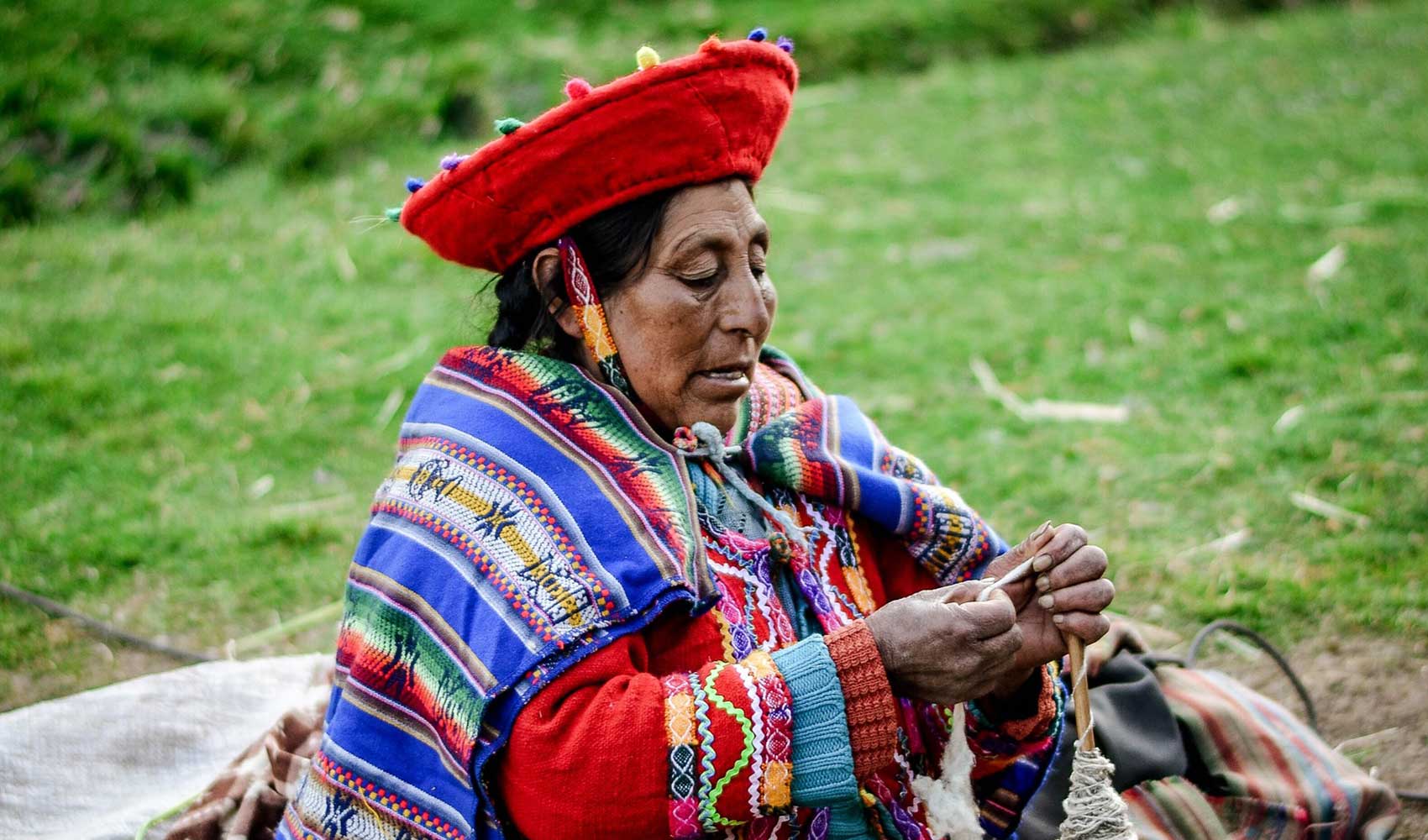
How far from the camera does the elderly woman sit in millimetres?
2193

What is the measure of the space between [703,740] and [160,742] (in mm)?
1971

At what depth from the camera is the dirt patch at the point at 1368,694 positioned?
3336 mm

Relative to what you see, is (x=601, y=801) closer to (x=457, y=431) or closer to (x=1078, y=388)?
(x=457, y=431)

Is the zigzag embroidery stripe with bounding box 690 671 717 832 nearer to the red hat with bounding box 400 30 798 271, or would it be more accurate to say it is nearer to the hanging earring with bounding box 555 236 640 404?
the hanging earring with bounding box 555 236 640 404

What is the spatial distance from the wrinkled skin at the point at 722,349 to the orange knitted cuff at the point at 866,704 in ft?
0.27

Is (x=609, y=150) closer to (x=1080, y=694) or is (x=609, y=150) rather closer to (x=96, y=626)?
(x=1080, y=694)

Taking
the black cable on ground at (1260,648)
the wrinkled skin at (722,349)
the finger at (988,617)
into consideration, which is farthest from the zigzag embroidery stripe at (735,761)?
the black cable on ground at (1260,648)

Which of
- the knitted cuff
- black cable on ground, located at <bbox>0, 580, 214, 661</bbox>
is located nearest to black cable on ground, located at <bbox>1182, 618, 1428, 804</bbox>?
the knitted cuff

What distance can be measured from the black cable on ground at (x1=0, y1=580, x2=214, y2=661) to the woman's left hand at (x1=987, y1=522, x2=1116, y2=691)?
Answer: 262cm

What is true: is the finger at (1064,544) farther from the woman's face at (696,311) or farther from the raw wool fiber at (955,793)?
the woman's face at (696,311)

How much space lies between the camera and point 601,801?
214 cm

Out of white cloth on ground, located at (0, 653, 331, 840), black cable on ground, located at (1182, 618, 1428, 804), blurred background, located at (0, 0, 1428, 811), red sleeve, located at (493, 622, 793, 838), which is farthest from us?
blurred background, located at (0, 0, 1428, 811)

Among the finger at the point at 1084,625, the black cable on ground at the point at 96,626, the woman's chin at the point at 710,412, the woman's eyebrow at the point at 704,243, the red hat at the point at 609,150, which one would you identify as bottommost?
the black cable on ground at the point at 96,626

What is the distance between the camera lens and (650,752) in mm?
2131
